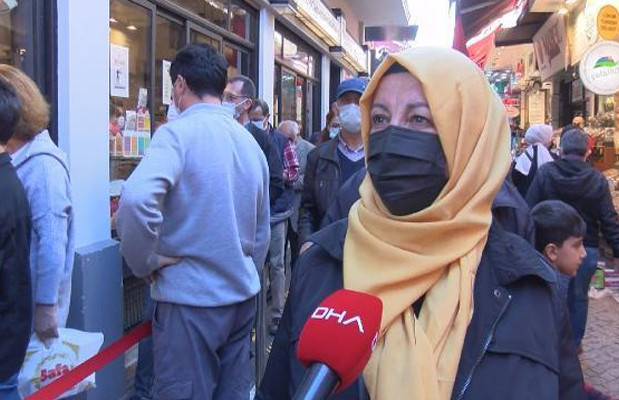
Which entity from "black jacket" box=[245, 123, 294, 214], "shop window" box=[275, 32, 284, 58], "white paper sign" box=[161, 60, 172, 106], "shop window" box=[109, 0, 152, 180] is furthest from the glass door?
"shop window" box=[109, 0, 152, 180]

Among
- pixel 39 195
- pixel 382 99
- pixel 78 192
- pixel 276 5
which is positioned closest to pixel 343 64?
pixel 276 5

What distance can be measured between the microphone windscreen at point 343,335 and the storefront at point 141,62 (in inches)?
159

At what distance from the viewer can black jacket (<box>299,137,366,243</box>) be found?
173 inches

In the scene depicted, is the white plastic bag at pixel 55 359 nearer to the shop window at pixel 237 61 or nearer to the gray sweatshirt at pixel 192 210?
the gray sweatshirt at pixel 192 210

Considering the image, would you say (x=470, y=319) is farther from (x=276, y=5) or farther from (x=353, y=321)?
(x=276, y=5)

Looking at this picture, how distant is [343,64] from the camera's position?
16250 millimetres

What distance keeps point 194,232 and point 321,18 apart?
877cm

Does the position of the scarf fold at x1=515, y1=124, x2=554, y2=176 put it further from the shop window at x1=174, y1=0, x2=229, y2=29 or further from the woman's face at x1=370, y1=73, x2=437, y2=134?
the woman's face at x1=370, y1=73, x2=437, y2=134

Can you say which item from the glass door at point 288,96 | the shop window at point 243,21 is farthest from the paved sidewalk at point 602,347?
the glass door at point 288,96

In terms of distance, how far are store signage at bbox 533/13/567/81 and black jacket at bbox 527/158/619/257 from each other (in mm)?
10728

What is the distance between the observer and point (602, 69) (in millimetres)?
10164

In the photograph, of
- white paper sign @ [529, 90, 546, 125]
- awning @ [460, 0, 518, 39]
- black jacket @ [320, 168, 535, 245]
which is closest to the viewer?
black jacket @ [320, 168, 535, 245]

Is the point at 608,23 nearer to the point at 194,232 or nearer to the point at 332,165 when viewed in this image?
the point at 332,165

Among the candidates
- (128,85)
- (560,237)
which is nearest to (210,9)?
(128,85)
